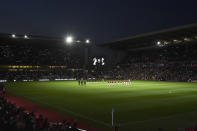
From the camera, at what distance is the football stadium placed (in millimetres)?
13191

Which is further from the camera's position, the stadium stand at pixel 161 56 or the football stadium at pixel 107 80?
the stadium stand at pixel 161 56

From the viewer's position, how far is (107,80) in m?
57.4

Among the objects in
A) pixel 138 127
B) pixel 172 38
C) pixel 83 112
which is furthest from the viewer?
pixel 172 38

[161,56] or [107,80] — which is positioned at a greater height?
[161,56]

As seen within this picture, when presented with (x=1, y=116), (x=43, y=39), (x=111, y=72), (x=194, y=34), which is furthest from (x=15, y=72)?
(x=1, y=116)

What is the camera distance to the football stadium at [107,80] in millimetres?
13191

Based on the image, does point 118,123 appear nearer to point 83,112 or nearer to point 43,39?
point 83,112

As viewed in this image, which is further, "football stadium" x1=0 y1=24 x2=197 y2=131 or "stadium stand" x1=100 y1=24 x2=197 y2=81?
"stadium stand" x1=100 y1=24 x2=197 y2=81

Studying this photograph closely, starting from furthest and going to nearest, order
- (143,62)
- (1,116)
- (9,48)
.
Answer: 1. (9,48)
2. (143,62)
3. (1,116)

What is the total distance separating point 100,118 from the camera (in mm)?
13117

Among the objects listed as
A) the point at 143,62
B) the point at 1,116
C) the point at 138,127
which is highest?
the point at 143,62

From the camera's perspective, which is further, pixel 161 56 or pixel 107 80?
pixel 161 56

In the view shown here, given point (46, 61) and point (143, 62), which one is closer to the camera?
point (143, 62)

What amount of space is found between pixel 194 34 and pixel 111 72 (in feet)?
105
